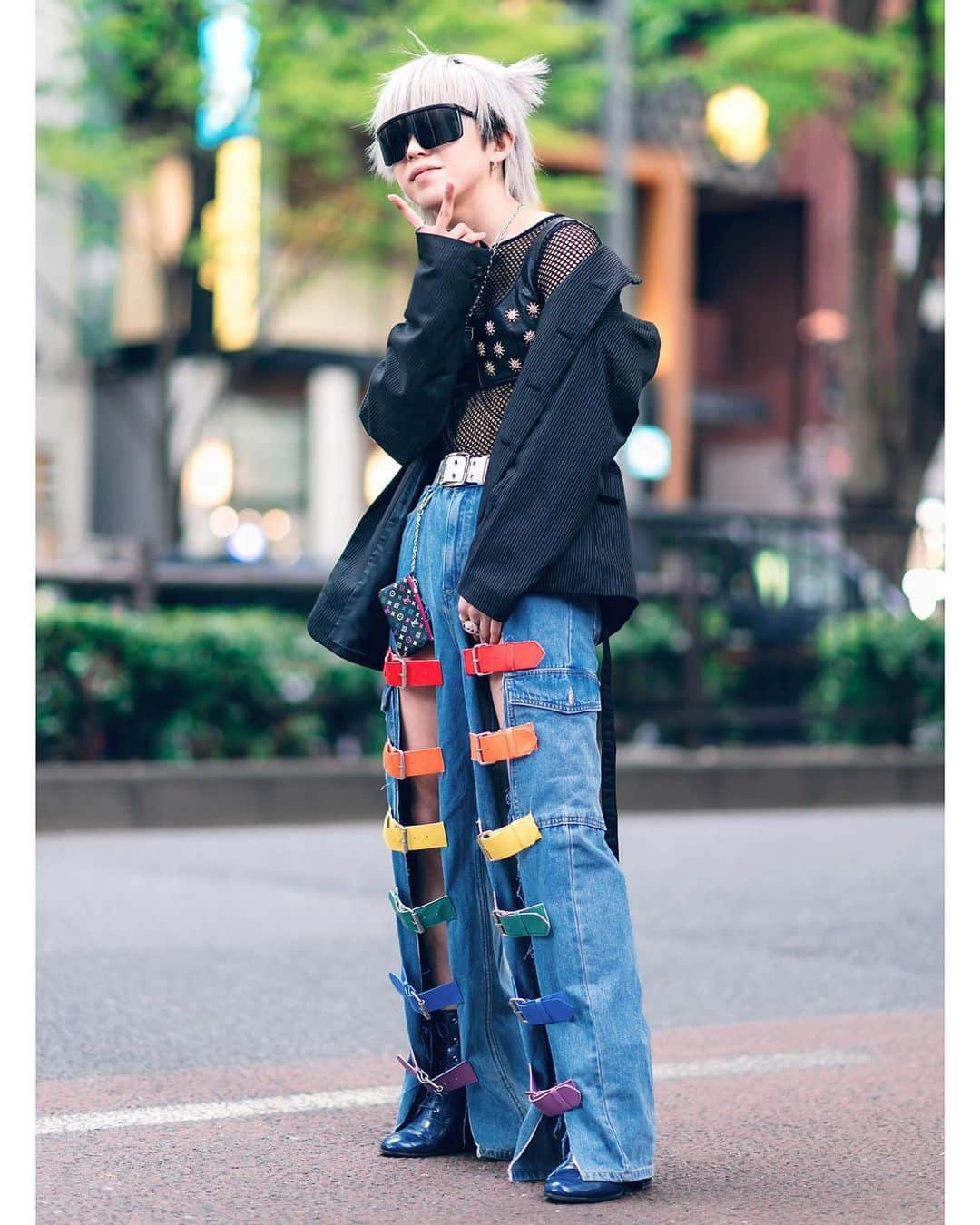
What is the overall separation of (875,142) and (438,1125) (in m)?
13.3

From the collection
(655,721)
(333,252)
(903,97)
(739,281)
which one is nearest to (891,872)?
(655,721)

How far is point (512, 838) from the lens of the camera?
3.17 metres

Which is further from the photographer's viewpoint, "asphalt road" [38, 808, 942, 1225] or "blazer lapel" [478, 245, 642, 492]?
"asphalt road" [38, 808, 942, 1225]

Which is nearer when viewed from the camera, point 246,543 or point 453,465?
point 453,465

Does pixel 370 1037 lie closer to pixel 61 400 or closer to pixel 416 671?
pixel 416 671

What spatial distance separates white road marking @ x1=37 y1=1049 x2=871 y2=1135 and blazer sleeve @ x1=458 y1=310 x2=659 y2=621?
1314 millimetres

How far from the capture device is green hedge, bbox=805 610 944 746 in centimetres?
1227

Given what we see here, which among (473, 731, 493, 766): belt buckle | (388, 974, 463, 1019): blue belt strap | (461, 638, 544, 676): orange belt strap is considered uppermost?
(461, 638, 544, 676): orange belt strap

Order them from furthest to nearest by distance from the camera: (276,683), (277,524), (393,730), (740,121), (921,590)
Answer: (277,524)
(740,121)
(921,590)
(276,683)
(393,730)

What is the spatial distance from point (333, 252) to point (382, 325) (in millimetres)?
3599

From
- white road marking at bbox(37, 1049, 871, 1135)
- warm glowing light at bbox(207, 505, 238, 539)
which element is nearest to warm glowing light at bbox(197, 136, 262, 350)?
warm glowing light at bbox(207, 505, 238, 539)

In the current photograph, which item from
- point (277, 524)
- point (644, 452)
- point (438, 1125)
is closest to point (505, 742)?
point (438, 1125)

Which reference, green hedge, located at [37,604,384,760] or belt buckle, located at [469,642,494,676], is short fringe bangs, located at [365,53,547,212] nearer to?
belt buckle, located at [469,642,494,676]

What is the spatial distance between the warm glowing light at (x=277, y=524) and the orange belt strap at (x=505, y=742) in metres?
24.1
